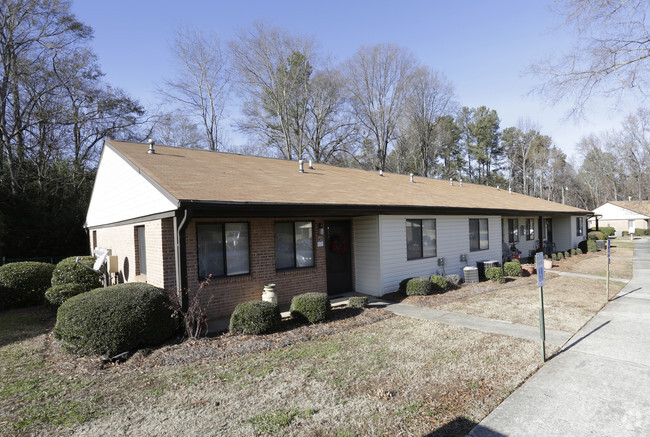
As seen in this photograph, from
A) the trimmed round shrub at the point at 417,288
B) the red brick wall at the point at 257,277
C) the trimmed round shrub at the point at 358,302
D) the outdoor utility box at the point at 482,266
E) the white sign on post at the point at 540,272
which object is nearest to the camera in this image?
the white sign on post at the point at 540,272

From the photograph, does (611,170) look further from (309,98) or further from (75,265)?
(75,265)

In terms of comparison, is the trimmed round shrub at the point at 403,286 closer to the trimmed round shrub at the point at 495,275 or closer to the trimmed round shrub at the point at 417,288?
the trimmed round shrub at the point at 417,288

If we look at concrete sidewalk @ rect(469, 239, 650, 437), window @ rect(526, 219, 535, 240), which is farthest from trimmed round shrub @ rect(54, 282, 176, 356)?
window @ rect(526, 219, 535, 240)

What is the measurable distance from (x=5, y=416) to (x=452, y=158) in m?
45.5

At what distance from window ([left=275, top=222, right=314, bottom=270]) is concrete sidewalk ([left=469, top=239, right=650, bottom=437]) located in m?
6.05

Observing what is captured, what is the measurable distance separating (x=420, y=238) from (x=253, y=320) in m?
6.72

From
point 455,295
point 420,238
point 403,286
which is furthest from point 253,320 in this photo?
point 420,238

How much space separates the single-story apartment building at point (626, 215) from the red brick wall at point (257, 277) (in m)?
54.0

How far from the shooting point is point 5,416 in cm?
417

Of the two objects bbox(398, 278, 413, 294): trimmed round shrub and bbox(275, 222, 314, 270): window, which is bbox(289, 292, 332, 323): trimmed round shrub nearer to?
bbox(275, 222, 314, 270): window

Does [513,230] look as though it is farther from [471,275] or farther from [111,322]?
[111,322]

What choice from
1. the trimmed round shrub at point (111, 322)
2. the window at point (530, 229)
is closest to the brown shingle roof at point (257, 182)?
the trimmed round shrub at point (111, 322)

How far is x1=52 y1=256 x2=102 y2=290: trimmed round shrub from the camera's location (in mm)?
10852

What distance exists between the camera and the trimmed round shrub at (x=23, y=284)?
1070 centimetres
